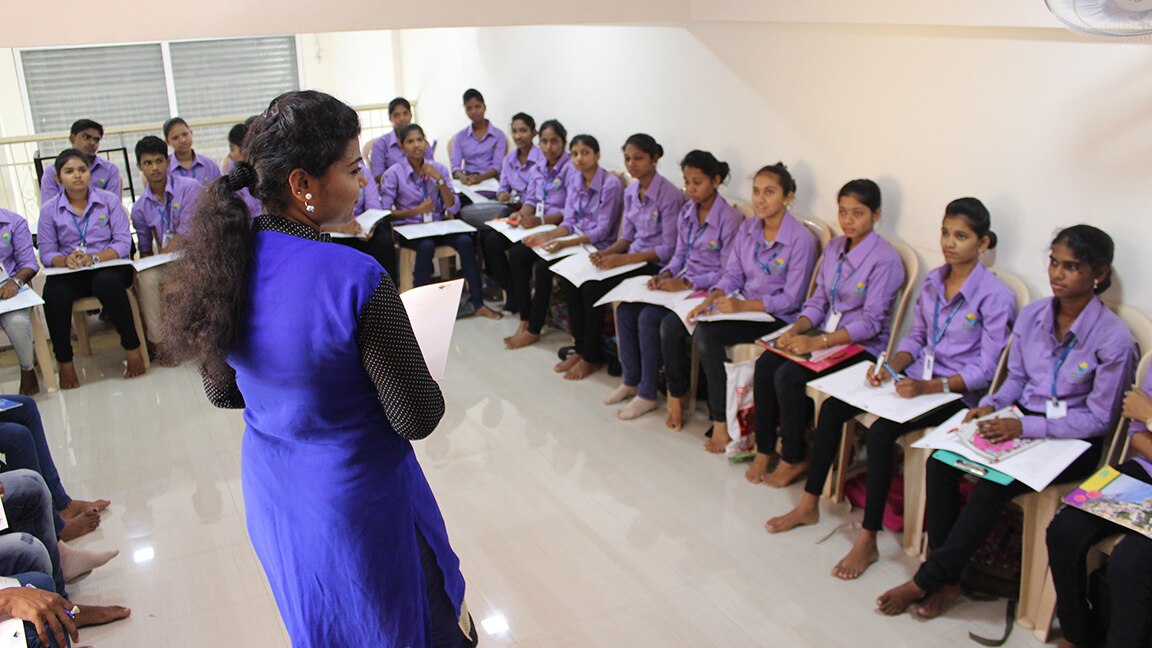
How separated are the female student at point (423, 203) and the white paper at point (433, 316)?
13.0ft

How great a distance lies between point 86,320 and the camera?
18.3 feet

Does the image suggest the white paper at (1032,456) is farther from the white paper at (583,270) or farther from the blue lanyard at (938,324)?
the white paper at (583,270)

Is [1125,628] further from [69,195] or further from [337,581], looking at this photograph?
[69,195]

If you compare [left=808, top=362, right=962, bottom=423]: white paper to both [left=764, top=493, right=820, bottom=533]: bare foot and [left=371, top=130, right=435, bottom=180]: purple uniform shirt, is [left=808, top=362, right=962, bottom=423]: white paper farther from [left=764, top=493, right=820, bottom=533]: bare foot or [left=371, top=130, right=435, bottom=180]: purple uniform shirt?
[left=371, top=130, right=435, bottom=180]: purple uniform shirt

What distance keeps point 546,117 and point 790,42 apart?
263cm

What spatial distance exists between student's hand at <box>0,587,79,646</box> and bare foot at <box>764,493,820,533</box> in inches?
90.7

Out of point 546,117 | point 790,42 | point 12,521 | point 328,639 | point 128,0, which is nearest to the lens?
point 328,639

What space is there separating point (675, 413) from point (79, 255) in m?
3.33

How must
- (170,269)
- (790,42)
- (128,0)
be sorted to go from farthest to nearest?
(790,42) < (128,0) < (170,269)

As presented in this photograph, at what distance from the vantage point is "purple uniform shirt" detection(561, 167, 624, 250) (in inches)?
208

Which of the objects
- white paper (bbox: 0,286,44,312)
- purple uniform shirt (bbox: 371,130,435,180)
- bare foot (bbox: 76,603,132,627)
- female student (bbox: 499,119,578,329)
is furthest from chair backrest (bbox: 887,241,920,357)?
white paper (bbox: 0,286,44,312)

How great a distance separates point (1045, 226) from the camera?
3.30 m

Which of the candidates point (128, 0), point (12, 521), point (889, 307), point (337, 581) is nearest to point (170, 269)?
point (337, 581)

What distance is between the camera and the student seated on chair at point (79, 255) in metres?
4.98
